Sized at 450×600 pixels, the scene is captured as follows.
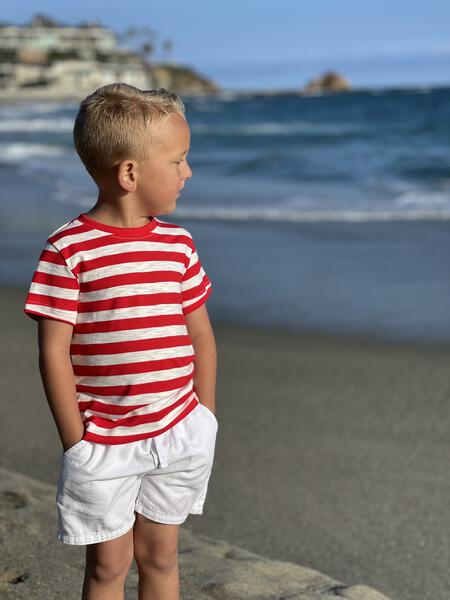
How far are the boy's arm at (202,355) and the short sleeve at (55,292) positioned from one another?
30 centimetres

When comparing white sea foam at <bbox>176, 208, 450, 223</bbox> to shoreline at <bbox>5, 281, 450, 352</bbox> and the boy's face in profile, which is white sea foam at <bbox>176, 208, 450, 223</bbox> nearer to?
shoreline at <bbox>5, 281, 450, 352</bbox>

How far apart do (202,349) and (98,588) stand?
1.88 feet

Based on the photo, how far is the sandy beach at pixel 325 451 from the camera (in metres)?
3.05

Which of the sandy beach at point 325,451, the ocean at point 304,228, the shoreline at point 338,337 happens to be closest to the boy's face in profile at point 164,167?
the sandy beach at point 325,451

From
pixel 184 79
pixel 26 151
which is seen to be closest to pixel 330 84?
pixel 184 79

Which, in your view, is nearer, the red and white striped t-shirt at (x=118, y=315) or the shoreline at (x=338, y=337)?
the red and white striped t-shirt at (x=118, y=315)

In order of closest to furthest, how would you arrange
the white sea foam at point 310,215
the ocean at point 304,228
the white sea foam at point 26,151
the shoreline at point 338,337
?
1. the shoreline at point 338,337
2. the ocean at point 304,228
3. the white sea foam at point 310,215
4. the white sea foam at point 26,151

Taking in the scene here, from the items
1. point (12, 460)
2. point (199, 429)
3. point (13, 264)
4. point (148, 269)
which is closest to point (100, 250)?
point (148, 269)

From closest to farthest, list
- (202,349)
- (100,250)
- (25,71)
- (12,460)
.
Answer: (100,250)
(202,349)
(12,460)
(25,71)

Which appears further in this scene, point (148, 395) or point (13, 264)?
point (13, 264)

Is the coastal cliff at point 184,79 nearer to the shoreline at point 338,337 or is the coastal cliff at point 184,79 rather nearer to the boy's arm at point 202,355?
the shoreline at point 338,337

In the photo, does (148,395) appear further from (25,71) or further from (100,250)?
(25,71)

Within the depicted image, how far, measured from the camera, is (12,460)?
374cm

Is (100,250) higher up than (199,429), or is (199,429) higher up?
(100,250)
